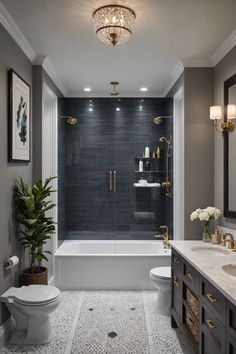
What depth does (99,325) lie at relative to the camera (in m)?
3.01

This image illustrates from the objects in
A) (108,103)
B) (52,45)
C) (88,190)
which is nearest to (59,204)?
(88,190)

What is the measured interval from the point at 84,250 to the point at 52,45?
3089 mm

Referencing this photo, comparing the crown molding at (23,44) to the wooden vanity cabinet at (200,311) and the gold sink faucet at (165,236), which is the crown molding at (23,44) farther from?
the gold sink faucet at (165,236)

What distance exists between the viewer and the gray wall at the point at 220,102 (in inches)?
120

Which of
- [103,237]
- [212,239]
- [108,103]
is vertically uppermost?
[108,103]

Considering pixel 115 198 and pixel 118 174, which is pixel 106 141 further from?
pixel 115 198

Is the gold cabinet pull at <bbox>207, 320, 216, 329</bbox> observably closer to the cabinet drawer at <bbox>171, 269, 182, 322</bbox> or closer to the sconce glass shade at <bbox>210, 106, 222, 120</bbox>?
the cabinet drawer at <bbox>171, 269, 182, 322</bbox>

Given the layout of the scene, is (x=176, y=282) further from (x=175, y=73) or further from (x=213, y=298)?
(x=175, y=73)

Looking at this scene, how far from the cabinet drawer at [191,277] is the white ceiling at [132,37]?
2.08 m

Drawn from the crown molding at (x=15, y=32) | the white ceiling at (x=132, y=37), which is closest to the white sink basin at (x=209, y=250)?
the white ceiling at (x=132, y=37)

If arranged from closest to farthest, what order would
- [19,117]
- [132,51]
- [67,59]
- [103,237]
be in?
[19,117], [132,51], [67,59], [103,237]

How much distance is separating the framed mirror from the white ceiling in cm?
48

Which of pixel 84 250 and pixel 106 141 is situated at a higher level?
pixel 106 141

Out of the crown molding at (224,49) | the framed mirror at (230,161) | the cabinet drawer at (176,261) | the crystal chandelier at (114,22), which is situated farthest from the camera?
the framed mirror at (230,161)
